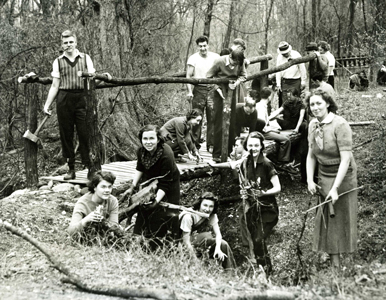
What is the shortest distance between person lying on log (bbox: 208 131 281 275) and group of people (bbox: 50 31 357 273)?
1 centimetres

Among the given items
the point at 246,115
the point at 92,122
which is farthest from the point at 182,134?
the point at 92,122

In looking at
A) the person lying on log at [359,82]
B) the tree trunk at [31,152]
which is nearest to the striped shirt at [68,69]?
the tree trunk at [31,152]

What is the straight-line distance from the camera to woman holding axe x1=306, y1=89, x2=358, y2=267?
544 centimetres

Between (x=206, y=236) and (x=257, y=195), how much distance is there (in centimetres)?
73

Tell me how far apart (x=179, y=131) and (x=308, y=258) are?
7.79 feet

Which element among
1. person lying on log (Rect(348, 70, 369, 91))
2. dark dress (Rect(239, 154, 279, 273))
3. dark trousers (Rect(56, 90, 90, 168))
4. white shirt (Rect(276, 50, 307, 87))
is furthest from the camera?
person lying on log (Rect(348, 70, 369, 91))

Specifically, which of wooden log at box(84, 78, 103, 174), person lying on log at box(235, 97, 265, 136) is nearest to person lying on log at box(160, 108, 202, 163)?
person lying on log at box(235, 97, 265, 136)

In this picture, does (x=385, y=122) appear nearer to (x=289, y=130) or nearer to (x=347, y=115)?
(x=289, y=130)

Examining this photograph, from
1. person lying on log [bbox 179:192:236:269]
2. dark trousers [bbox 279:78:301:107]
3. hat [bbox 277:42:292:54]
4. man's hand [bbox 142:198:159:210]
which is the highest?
hat [bbox 277:42:292:54]

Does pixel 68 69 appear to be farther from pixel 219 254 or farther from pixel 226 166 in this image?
pixel 219 254

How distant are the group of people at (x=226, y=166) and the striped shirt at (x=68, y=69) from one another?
0.01 m

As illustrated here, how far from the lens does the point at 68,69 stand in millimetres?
7203

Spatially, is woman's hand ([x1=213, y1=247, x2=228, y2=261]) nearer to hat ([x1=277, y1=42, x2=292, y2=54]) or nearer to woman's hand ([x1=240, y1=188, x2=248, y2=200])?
woman's hand ([x1=240, y1=188, x2=248, y2=200])

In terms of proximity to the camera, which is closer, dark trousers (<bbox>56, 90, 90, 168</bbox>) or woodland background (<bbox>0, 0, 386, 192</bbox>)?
dark trousers (<bbox>56, 90, 90, 168</bbox>)
